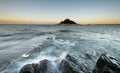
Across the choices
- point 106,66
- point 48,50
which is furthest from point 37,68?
point 48,50

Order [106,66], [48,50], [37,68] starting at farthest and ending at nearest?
1. [48,50]
2. [37,68]
3. [106,66]

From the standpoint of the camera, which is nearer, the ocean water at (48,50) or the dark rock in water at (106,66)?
the dark rock in water at (106,66)

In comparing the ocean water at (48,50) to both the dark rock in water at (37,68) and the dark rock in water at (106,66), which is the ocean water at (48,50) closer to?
the dark rock in water at (37,68)

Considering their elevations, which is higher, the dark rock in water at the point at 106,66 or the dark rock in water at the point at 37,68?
the dark rock in water at the point at 106,66

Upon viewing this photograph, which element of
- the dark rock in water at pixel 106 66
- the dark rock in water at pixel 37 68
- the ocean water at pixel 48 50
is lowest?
the ocean water at pixel 48 50

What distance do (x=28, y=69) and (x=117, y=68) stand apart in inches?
155

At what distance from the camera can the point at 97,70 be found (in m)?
6.70

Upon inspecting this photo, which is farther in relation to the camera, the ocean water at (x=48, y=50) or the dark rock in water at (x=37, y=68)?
Answer: the ocean water at (x=48, y=50)

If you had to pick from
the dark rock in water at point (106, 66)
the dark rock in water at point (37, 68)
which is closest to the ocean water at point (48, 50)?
the dark rock in water at point (37, 68)

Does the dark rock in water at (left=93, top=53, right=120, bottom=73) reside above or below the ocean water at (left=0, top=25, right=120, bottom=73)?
above

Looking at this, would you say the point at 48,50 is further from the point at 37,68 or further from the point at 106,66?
the point at 106,66

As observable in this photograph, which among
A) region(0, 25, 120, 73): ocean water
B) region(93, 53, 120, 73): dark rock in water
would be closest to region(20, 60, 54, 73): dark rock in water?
region(0, 25, 120, 73): ocean water

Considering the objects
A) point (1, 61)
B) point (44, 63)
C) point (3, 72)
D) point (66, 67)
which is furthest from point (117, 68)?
point (1, 61)

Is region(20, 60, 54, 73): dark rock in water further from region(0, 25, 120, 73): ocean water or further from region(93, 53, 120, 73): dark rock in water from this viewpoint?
region(93, 53, 120, 73): dark rock in water
